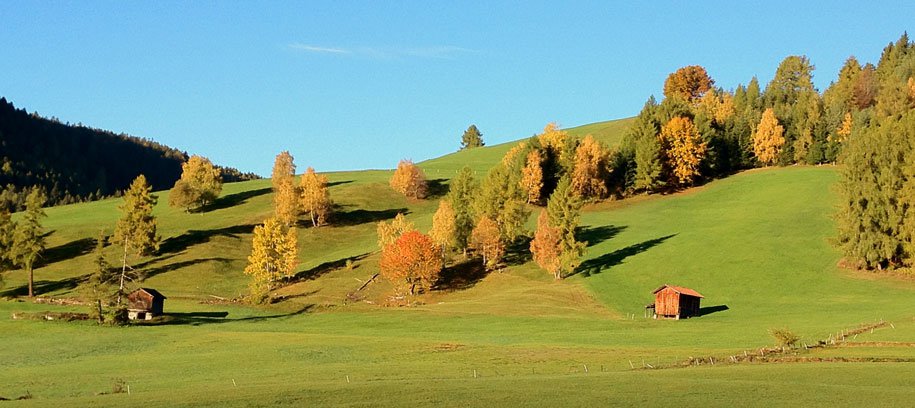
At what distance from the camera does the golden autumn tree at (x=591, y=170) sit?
14088 cm

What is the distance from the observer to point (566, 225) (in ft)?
350

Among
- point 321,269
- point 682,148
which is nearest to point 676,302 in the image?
point 321,269

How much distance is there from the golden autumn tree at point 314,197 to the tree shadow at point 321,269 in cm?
2445

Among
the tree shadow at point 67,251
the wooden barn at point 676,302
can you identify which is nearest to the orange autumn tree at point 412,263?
the wooden barn at point 676,302

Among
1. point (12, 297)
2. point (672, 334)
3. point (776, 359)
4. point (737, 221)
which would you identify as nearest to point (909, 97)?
point (737, 221)

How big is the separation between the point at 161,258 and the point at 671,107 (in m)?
87.2

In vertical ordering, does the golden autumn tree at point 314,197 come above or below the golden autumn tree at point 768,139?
below

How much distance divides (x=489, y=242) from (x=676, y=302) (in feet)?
96.3

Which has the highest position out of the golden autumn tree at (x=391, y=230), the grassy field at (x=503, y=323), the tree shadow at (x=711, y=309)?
the golden autumn tree at (x=391, y=230)

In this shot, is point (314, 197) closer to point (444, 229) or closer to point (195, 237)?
point (195, 237)

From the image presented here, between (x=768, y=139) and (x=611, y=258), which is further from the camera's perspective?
(x=768, y=139)

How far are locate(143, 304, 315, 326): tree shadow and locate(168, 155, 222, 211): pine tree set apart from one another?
65.7 meters

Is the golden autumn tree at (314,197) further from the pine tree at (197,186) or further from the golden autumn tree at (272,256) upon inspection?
the golden autumn tree at (272,256)

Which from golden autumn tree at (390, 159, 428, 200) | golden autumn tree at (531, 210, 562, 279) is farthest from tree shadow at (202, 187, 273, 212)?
golden autumn tree at (531, 210, 562, 279)
